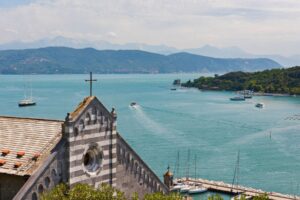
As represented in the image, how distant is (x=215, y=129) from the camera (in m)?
133

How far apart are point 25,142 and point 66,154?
2067 mm

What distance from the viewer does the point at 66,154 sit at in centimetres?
2192

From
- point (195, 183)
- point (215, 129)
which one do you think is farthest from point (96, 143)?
point (215, 129)

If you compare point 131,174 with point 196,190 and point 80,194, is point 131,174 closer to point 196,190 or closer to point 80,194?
point 80,194

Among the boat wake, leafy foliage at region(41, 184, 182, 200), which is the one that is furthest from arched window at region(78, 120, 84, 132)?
the boat wake

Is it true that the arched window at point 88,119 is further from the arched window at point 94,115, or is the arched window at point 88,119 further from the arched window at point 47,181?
the arched window at point 47,181

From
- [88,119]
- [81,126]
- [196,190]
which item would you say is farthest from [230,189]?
[81,126]

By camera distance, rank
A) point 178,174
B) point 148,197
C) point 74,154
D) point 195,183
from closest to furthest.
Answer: point 148,197 < point 74,154 < point 195,183 < point 178,174

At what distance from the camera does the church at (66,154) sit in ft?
68.7

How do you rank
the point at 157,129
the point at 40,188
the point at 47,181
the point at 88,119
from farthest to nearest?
the point at 157,129, the point at 88,119, the point at 47,181, the point at 40,188

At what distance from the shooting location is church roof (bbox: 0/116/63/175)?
69.3ft

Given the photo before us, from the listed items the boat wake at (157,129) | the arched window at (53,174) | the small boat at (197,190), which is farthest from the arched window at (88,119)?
the boat wake at (157,129)

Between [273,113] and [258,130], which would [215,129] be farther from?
[273,113]

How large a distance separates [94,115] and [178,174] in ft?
227
